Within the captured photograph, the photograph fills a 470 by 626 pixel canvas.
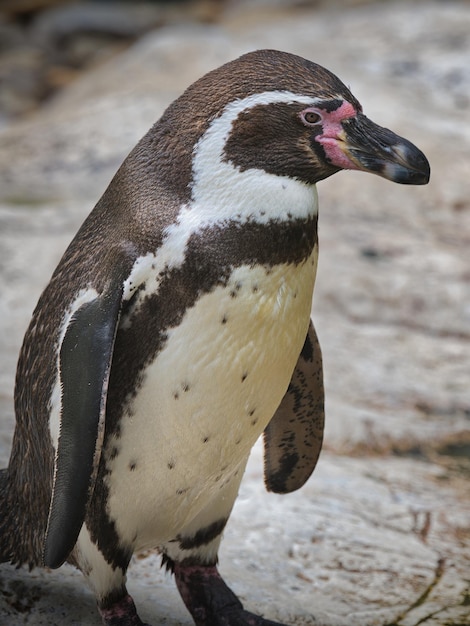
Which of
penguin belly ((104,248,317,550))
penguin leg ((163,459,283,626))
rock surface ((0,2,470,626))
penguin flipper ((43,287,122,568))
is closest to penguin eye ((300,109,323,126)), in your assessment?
penguin belly ((104,248,317,550))

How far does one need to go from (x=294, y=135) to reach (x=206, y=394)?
586 mm

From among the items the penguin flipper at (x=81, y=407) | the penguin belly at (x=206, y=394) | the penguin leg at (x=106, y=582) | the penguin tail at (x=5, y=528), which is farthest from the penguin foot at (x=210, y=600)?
the penguin flipper at (x=81, y=407)

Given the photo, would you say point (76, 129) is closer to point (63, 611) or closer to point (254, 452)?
point (254, 452)

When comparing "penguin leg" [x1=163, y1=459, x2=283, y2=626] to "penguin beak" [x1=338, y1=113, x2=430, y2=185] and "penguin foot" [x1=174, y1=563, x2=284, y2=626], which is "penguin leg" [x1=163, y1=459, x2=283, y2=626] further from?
"penguin beak" [x1=338, y1=113, x2=430, y2=185]

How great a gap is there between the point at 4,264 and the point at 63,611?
2821 millimetres

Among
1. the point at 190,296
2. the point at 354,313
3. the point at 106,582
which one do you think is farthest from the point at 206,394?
the point at 354,313

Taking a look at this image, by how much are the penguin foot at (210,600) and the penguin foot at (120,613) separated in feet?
0.74

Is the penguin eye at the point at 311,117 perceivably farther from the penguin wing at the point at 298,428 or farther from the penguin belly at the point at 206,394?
the penguin wing at the point at 298,428

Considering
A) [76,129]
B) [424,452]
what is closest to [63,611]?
[424,452]

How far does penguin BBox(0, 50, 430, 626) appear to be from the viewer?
2219 millimetres

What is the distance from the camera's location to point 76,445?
2213mm

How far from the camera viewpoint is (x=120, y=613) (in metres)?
2.50

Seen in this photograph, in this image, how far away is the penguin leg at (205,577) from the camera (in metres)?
2.65

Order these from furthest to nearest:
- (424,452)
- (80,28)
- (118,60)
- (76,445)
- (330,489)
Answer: (80,28) → (118,60) → (424,452) → (330,489) → (76,445)
